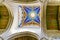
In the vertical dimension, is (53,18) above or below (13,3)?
below

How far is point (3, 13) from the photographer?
977 centimetres

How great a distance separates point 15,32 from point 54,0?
9.93ft

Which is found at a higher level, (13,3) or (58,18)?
(13,3)

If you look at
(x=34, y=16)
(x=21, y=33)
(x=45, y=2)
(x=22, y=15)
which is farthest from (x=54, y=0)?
(x=21, y=33)

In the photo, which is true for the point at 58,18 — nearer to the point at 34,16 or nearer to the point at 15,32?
the point at 34,16

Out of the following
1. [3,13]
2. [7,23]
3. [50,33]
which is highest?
[3,13]

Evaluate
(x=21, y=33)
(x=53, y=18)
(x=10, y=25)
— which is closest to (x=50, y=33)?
(x=53, y=18)

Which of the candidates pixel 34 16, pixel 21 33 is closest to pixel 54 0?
pixel 34 16

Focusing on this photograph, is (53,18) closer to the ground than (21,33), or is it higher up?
higher up

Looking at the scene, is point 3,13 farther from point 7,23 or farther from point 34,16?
point 34,16

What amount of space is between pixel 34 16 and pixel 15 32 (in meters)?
1.56

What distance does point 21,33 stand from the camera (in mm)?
9531

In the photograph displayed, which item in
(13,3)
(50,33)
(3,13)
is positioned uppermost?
(13,3)

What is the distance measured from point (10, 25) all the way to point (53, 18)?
2660 mm
